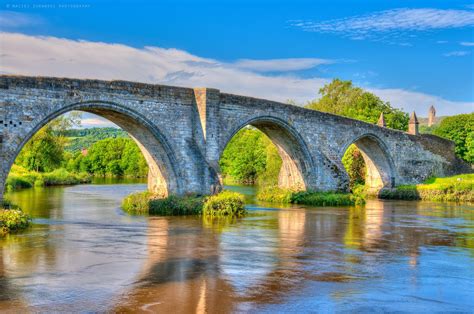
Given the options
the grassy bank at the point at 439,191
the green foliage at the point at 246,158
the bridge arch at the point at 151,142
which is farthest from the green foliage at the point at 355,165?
the bridge arch at the point at 151,142

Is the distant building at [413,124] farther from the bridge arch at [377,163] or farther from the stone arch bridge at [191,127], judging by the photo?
the bridge arch at [377,163]

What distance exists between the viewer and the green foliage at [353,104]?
46.2 meters

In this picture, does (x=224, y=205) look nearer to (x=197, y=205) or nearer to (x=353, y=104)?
(x=197, y=205)

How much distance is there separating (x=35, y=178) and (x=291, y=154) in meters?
23.2

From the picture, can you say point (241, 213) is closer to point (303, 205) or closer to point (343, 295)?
point (303, 205)

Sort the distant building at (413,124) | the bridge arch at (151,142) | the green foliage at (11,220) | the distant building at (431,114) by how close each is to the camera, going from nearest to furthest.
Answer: the green foliage at (11,220) → the bridge arch at (151,142) → the distant building at (413,124) → the distant building at (431,114)

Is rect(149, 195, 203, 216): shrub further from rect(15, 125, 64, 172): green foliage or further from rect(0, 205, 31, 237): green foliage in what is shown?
rect(15, 125, 64, 172): green foliage

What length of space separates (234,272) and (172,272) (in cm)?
132

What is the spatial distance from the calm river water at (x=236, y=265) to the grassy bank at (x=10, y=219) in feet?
1.69

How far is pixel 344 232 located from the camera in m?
18.7

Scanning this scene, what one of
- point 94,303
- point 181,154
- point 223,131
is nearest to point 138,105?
point 181,154

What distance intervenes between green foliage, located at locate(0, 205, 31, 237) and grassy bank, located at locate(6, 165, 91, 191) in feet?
67.2

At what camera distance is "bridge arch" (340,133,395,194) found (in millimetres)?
36125

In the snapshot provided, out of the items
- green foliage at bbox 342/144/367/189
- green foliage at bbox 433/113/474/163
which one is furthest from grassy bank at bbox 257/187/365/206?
green foliage at bbox 433/113/474/163
